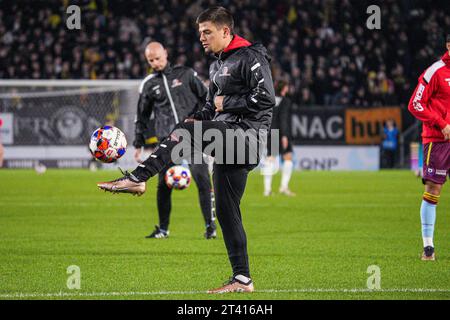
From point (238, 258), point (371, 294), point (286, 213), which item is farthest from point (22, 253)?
point (286, 213)

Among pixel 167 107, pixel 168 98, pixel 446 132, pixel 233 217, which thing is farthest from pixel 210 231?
pixel 233 217

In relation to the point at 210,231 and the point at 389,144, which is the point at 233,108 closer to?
the point at 210,231

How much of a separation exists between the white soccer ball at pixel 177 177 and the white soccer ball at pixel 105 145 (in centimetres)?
395

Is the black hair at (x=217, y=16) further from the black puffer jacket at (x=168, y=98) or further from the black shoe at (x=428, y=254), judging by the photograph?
the black puffer jacket at (x=168, y=98)

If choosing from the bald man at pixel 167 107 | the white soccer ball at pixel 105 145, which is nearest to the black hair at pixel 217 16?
the white soccer ball at pixel 105 145

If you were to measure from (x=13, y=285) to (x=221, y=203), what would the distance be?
198 centimetres

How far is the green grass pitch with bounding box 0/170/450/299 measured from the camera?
24.2ft

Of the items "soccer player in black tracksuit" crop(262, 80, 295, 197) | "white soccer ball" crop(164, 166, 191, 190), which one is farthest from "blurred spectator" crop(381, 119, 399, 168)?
"white soccer ball" crop(164, 166, 191, 190)

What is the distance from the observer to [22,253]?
9.89 m

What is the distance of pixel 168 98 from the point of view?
11.4m

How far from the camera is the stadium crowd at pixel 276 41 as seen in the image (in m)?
31.4

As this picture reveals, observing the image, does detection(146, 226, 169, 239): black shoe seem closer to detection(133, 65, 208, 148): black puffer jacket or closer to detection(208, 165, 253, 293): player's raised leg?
detection(133, 65, 208, 148): black puffer jacket

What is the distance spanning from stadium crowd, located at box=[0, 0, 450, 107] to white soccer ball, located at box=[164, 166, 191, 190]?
18.8 m
